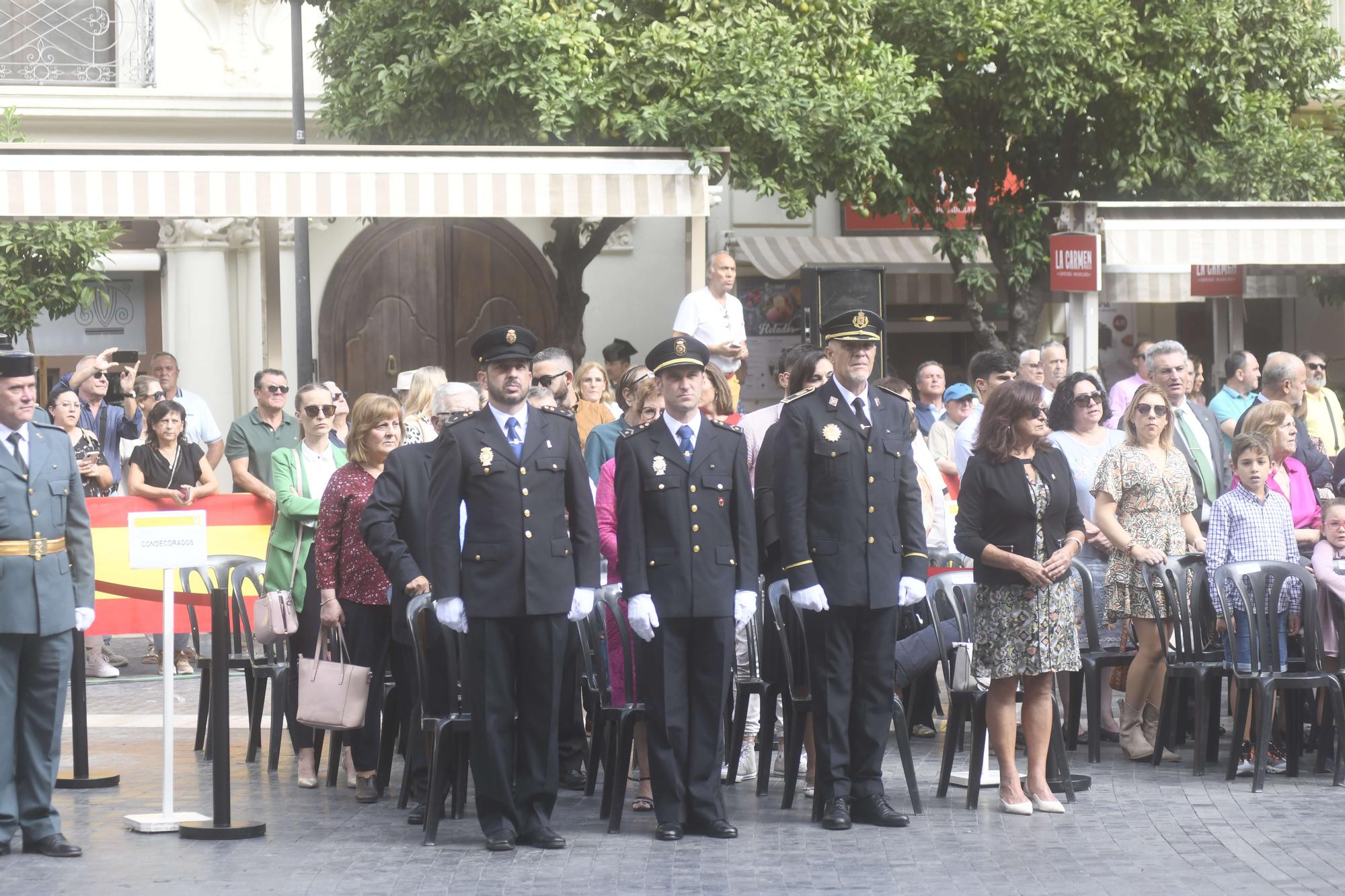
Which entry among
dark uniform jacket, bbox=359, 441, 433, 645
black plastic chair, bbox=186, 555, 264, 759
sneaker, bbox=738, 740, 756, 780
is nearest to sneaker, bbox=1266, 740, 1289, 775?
sneaker, bbox=738, 740, 756, 780

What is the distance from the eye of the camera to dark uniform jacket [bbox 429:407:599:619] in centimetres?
772

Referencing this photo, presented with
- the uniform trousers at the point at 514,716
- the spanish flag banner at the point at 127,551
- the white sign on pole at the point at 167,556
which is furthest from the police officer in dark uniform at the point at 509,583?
the spanish flag banner at the point at 127,551

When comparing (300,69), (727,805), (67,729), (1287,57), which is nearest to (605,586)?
(727,805)

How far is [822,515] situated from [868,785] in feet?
3.75

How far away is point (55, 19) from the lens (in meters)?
20.9

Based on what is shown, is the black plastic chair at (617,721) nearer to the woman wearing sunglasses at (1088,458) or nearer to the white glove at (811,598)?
the white glove at (811,598)

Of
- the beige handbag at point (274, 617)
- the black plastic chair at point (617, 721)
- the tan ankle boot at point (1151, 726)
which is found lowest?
the tan ankle boot at point (1151, 726)

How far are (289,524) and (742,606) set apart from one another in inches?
109

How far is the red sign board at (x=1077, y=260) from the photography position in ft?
46.7

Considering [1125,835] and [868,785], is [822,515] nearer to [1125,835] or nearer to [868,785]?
[868,785]

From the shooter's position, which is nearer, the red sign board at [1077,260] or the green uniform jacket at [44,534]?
the green uniform jacket at [44,534]

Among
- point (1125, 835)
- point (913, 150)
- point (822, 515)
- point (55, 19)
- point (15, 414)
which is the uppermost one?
point (55, 19)

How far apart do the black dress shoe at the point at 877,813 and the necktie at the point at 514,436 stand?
205 cm

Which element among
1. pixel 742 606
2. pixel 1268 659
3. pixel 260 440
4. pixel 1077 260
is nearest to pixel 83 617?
pixel 742 606
